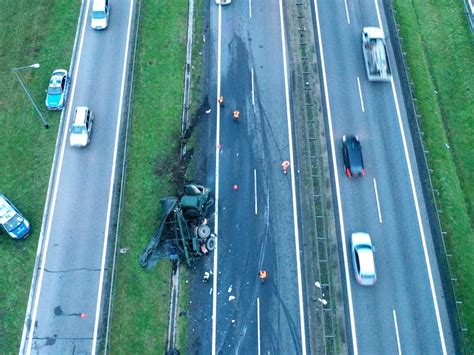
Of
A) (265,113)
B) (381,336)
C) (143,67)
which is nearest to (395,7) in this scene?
(265,113)

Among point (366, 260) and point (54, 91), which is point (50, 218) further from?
point (366, 260)

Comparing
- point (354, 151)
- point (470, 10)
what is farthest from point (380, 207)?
point (470, 10)

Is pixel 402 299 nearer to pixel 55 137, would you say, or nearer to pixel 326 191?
pixel 326 191

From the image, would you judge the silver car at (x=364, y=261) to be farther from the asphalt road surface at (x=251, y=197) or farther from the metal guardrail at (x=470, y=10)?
the metal guardrail at (x=470, y=10)

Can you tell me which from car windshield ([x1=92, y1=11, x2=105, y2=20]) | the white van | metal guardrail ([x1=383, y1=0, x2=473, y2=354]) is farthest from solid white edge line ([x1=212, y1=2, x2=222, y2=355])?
metal guardrail ([x1=383, y1=0, x2=473, y2=354])

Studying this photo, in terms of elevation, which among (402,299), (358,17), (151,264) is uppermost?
(358,17)

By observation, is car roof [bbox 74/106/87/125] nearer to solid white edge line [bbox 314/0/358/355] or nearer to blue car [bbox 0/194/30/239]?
blue car [bbox 0/194/30/239]

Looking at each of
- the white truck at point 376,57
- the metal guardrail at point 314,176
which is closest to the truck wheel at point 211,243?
the metal guardrail at point 314,176
